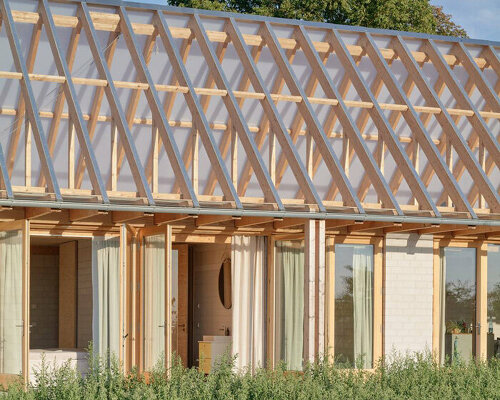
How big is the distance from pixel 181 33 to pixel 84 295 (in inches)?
188

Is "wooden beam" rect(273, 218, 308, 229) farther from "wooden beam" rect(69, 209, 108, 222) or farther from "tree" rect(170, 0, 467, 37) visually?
"tree" rect(170, 0, 467, 37)

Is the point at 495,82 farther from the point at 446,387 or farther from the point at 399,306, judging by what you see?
the point at 446,387

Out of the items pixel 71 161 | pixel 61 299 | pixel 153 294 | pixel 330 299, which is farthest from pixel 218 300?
pixel 71 161

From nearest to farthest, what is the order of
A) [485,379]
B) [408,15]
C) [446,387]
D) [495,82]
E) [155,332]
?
[446,387] < [485,379] < [155,332] < [495,82] < [408,15]

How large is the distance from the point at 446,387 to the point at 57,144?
722cm

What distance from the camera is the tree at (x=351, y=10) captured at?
28922 mm

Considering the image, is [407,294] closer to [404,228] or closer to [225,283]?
[404,228]

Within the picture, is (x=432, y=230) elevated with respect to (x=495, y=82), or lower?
lower

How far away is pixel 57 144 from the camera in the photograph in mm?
16594

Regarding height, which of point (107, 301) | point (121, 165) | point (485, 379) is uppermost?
point (121, 165)

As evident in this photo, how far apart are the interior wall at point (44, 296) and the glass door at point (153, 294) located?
625cm

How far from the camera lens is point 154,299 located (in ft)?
49.4

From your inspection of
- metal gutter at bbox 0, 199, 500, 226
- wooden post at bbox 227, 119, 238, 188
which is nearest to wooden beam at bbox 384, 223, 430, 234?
metal gutter at bbox 0, 199, 500, 226

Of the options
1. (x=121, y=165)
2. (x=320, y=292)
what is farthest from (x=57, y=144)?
(x=320, y=292)
